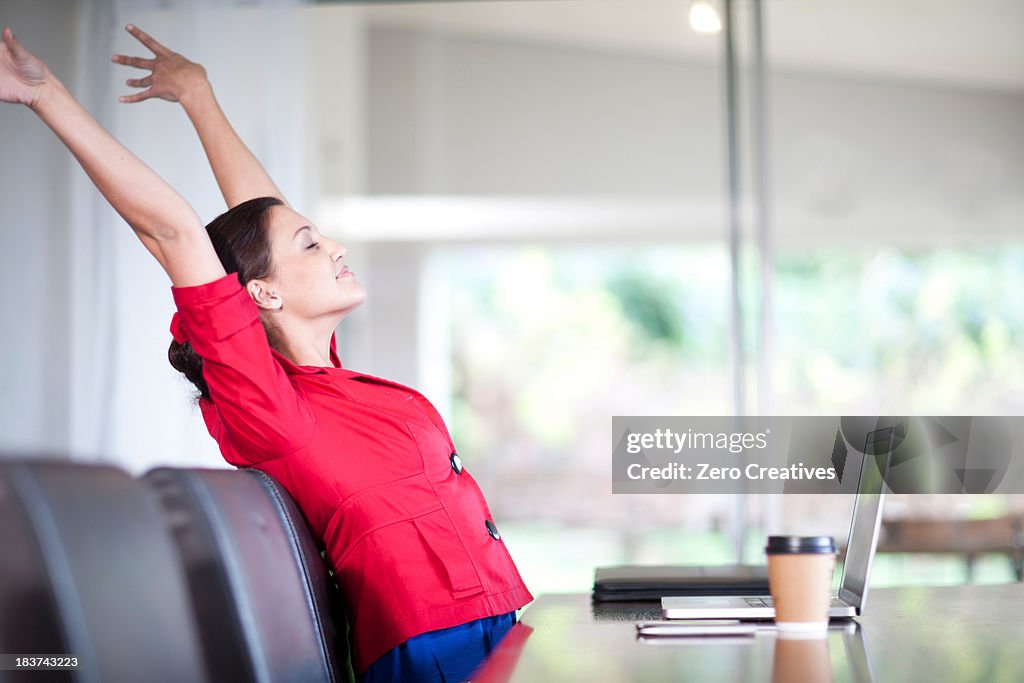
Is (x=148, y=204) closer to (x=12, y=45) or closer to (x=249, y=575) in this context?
(x=12, y=45)

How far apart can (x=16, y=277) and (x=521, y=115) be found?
1.55 meters

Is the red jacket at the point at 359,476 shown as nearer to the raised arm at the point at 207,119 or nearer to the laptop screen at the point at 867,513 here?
the laptop screen at the point at 867,513

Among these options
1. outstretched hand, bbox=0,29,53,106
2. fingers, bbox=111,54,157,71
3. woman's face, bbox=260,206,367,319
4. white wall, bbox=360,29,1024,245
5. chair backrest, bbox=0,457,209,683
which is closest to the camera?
chair backrest, bbox=0,457,209,683

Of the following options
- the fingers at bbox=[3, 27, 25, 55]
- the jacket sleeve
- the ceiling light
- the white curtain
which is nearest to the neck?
the jacket sleeve

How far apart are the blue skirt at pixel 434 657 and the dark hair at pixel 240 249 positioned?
0.45 metres

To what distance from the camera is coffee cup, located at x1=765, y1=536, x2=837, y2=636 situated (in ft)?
3.40

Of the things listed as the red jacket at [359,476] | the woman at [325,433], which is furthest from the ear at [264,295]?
the red jacket at [359,476]

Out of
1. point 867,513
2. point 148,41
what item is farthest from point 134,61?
point 867,513

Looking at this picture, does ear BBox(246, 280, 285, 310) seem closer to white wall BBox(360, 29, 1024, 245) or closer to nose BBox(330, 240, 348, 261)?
nose BBox(330, 240, 348, 261)

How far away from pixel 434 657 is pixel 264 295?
56 centimetres

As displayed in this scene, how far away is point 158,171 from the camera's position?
334cm

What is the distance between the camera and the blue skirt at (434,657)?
1.44m

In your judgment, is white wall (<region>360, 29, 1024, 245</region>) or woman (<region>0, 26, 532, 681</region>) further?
white wall (<region>360, 29, 1024, 245</region>)

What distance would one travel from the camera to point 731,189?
11.3 feet
